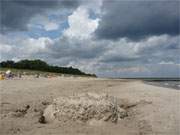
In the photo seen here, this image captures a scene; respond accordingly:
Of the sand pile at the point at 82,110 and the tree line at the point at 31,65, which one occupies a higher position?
the tree line at the point at 31,65

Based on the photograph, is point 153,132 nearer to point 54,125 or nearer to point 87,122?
point 87,122

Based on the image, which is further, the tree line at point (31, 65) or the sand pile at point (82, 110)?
the tree line at point (31, 65)

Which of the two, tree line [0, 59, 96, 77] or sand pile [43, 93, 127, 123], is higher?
tree line [0, 59, 96, 77]

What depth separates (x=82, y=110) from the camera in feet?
35.8

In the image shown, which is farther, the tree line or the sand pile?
the tree line

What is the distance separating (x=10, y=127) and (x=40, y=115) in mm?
2261

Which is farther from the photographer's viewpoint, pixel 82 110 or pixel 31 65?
pixel 31 65

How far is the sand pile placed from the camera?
10867 mm

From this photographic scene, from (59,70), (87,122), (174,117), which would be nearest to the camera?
(87,122)

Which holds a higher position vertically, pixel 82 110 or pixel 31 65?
pixel 31 65

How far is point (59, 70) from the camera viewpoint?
126 m

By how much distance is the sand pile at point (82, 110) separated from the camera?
1087 cm

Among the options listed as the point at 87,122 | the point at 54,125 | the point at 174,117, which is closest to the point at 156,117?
the point at 174,117

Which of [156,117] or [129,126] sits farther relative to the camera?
[156,117]
